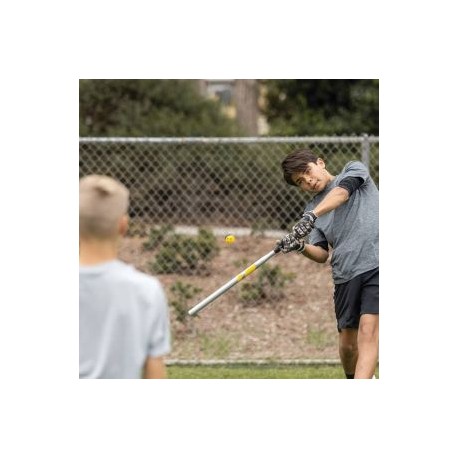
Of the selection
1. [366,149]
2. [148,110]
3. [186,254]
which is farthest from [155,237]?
[148,110]

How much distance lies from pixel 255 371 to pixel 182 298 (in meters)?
1.07

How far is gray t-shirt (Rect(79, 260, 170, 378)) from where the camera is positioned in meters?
3.47

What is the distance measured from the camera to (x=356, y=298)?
18.2 ft

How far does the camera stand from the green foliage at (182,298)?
760 cm

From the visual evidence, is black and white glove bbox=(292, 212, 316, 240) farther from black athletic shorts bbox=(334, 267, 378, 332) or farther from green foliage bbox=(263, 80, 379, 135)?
green foliage bbox=(263, 80, 379, 135)

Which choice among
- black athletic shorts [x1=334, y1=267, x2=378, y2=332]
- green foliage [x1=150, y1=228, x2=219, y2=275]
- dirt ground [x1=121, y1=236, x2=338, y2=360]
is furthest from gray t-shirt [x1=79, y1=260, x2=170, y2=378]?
green foliage [x1=150, y1=228, x2=219, y2=275]

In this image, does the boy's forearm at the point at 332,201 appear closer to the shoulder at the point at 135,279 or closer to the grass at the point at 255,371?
the grass at the point at 255,371

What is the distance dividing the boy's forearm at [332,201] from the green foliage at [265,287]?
2.58m
